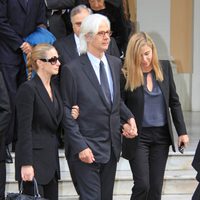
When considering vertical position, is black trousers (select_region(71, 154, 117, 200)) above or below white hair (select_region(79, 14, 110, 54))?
below

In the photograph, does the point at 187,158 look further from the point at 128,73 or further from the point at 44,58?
the point at 44,58

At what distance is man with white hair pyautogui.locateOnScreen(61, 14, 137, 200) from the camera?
438 centimetres

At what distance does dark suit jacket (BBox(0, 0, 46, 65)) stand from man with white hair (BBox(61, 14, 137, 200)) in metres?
1.55

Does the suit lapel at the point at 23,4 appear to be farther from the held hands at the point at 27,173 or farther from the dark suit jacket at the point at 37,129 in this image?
the held hands at the point at 27,173

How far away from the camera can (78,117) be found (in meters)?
4.42

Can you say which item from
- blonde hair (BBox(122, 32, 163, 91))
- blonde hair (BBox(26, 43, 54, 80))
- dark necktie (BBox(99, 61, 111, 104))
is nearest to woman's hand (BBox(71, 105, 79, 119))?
dark necktie (BBox(99, 61, 111, 104))

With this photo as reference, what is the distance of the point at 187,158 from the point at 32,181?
2593 millimetres

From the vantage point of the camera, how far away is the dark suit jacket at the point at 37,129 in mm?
4258

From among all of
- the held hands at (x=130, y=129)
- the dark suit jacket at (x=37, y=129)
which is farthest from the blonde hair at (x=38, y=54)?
the held hands at (x=130, y=129)

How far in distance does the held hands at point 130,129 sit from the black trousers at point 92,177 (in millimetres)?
212

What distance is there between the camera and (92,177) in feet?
14.5

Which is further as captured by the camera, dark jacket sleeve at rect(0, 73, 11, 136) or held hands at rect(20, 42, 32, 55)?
held hands at rect(20, 42, 32, 55)

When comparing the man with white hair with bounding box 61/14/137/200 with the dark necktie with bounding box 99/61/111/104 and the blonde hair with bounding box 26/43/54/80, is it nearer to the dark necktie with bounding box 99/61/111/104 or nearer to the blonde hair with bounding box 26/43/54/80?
the dark necktie with bounding box 99/61/111/104

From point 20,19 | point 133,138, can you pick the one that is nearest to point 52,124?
point 133,138
